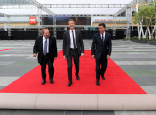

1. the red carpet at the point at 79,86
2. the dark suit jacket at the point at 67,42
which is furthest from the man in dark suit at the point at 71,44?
the red carpet at the point at 79,86

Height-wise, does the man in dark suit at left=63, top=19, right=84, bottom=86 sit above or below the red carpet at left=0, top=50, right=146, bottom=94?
above

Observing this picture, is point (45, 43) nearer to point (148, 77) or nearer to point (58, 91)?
point (58, 91)

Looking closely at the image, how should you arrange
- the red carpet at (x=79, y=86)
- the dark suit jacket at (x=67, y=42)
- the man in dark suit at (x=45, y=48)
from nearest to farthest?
the red carpet at (x=79, y=86), the dark suit jacket at (x=67, y=42), the man in dark suit at (x=45, y=48)

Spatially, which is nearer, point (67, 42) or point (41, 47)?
point (67, 42)

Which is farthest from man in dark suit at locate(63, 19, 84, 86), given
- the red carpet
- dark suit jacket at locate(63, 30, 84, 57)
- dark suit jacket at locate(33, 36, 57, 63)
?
the red carpet

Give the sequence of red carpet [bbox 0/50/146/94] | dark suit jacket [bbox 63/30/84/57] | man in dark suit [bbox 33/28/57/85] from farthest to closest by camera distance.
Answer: man in dark suit [bbox 33/28/57/85], dark suit jacket [bbox 63/30/84/57], red carpet [bbox 0/50/146/94]

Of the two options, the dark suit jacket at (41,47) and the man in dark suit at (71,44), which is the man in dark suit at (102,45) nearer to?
the man in dark suit at (71,44)

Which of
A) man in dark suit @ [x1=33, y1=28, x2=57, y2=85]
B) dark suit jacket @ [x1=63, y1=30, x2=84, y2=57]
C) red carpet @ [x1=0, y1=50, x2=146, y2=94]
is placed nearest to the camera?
red carpet @ [x1=0, y1=50, x2=146, y2=94]

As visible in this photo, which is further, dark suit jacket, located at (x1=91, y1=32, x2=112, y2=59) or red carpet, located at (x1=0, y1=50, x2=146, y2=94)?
dark suit jacket, located at (x1=91, y1=32, x2=112, y2=59)

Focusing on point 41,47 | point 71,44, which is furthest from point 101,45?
point 41,47

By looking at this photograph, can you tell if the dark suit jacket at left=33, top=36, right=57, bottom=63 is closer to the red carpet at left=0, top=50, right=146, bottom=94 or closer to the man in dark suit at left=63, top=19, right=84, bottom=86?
the man in dark suit at left=63, top=19, right=84, bottom=86

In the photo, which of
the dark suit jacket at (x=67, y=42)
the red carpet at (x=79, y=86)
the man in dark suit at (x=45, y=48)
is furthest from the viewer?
the man in dark suit at (x=45, y=48)

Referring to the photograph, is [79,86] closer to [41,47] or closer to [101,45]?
[101,45]

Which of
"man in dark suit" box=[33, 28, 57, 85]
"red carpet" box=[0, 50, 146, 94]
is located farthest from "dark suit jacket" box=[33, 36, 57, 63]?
"red carpet" box=[0, 50, 146, 94]
